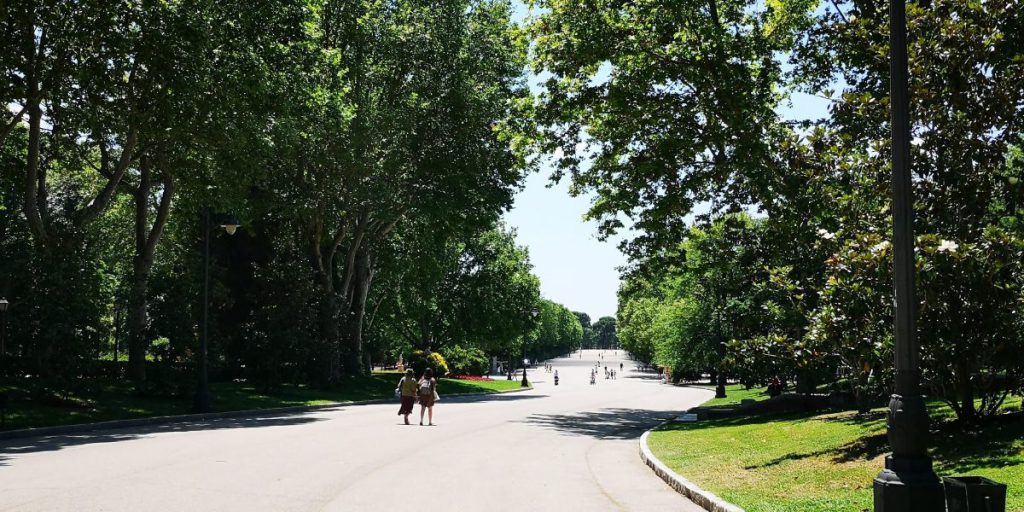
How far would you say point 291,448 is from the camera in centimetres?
1555

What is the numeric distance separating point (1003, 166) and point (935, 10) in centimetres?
268

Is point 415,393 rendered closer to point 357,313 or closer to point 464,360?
point 357,313

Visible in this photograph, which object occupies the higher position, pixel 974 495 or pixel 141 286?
pixel 141 286

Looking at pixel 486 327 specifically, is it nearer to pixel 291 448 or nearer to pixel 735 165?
pixel 735 165

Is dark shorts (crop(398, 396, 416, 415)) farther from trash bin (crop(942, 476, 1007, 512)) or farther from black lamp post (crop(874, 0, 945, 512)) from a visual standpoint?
trash bin (crop(942, 476, 1007, 512))

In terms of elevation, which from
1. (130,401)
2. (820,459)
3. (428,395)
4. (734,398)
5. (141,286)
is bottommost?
(734,398)

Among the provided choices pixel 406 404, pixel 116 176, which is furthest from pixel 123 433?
pixel 116 176

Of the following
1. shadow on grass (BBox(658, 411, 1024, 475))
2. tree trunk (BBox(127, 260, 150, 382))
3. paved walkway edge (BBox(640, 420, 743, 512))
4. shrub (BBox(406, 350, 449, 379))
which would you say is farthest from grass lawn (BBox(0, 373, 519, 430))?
shadow on grass (BBox(658, 411, 1024, 475))

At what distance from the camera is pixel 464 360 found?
76812 mm

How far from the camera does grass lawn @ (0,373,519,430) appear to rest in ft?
70.5

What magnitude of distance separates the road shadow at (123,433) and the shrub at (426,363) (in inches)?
1068

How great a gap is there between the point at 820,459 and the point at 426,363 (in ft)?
142

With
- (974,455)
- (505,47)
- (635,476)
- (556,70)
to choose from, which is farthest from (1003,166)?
(505,47)

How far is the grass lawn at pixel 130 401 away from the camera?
2150 centimetres
